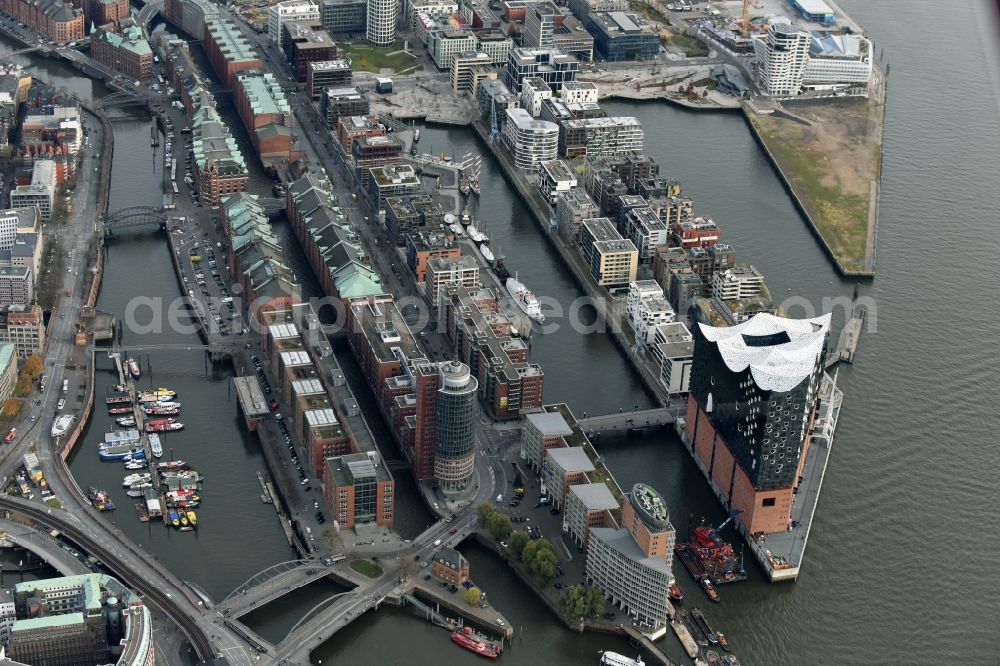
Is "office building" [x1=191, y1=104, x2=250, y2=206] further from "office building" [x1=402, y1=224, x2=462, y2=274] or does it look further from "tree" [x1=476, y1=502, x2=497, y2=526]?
"tree" [x1=476, y1=502, x2=497, y2=526]

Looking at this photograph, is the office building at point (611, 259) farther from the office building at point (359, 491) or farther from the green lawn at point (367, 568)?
the green lawn at point (367, 568)

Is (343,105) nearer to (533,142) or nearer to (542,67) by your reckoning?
(533,142)

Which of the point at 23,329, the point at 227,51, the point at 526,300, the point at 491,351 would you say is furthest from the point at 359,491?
the point at 227,51

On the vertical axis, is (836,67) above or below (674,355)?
above

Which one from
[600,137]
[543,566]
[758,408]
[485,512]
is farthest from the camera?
[600,137]

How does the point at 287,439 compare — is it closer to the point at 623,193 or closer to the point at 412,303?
the point at 412,303

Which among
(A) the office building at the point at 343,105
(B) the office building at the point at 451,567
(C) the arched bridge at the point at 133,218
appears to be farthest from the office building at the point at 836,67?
(B) the office building at the point at 451,567

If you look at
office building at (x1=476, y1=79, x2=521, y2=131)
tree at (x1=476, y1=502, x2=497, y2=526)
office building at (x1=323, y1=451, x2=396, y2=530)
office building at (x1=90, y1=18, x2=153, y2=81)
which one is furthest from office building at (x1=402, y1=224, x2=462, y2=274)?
office building at (x1=90, y1=18, x2=153, y2=81)
